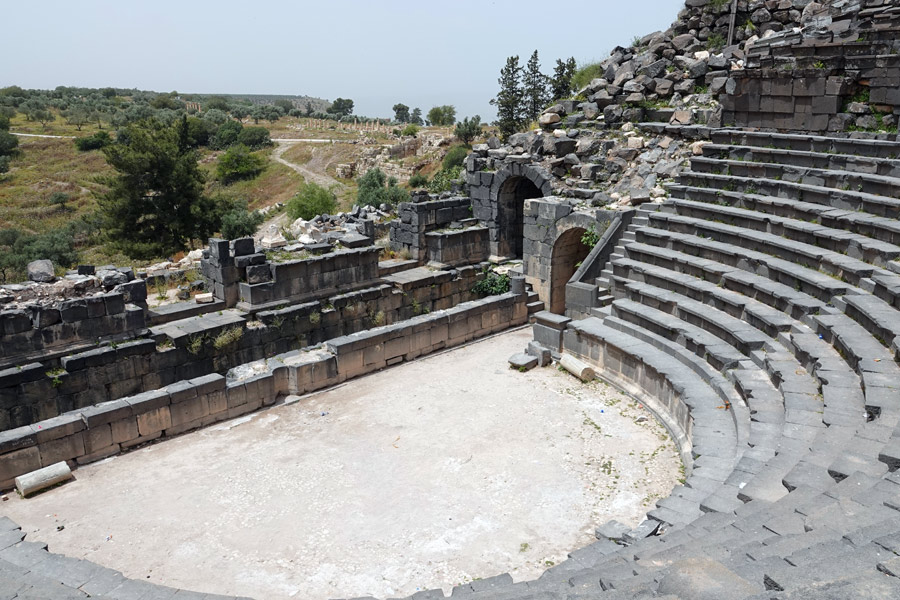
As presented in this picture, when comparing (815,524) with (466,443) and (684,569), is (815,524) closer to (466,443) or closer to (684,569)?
(684,569)

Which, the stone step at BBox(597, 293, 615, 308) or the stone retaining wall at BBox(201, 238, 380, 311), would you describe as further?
the stone step at BBox(597, 293, 615, 308)

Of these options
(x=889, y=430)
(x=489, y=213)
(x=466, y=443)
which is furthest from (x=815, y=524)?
(x=489, y=213)

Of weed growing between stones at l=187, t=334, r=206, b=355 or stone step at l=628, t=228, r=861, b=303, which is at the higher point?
stone step at l=628, t=228, r=861, b=303

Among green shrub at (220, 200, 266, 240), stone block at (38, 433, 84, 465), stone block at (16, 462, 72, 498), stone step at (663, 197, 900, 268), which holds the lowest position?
stone block at (16, 462, 72, 498)

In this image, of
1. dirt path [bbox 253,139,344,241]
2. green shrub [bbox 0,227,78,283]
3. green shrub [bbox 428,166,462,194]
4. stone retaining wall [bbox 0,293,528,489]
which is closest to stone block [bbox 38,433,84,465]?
stone retaining wall [bbox 0,293,528,489]

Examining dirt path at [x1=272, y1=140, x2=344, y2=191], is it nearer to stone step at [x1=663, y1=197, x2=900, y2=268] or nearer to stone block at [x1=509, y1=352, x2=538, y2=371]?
stone block at [x1=509, y1=352, x2=538, y2=371]

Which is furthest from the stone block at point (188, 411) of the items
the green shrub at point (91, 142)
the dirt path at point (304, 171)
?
the green shrub at point (91, 142)

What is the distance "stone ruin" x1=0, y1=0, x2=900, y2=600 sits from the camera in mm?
6223

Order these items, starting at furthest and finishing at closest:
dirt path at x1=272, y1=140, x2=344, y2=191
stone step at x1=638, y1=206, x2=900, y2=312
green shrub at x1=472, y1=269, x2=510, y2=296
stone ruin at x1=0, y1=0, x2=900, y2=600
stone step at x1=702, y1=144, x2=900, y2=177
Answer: dirt path at x1=272, y1=140, x2=344, y2=191 < green shrub at x1=472, y1=269, x2=510, y2=296 < stone step at x1=702, y1=144, x2=900, y2=177 < stone step at x1=638, y1=206, x2=900, y2=312 < stone ruin at x1=0, y1=0, x2=900, y2=600

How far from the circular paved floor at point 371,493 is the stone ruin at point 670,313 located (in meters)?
0.79

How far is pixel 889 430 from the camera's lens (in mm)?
7148

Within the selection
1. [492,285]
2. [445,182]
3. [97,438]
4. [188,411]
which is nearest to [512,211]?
[492,285]

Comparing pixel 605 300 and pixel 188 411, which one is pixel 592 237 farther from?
pixel 188 411

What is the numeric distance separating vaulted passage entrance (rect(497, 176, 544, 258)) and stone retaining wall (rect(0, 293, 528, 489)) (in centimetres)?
351
